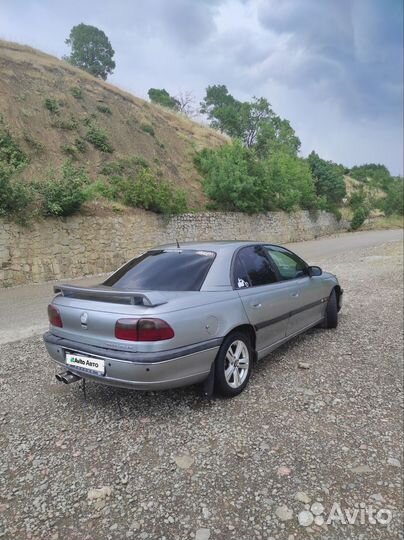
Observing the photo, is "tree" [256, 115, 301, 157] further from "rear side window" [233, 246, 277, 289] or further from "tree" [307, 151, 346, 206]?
"rear side window" [233, 246, 277, 289]

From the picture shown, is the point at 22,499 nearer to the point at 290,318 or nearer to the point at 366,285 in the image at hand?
the point at 290,318

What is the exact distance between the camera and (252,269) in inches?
157

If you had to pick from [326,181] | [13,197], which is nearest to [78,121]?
[13,197]

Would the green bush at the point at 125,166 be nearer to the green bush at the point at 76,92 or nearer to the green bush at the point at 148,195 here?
the green bush at the point at 148,195

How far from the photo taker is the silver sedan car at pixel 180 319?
2.89m

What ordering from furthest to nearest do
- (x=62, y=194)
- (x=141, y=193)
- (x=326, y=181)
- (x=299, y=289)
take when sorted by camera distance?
(x=326, y=181) → (x=141, y=193) → (x=62, y=194) → (x=299, y=289)

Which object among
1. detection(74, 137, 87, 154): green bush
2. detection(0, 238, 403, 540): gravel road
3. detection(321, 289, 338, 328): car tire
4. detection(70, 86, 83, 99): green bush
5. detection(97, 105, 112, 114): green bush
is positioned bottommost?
detection(0, 238, 403, 540): gravel road

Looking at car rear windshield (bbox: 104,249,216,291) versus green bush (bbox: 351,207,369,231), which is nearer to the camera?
car rear windshield (bbox: 104,249,216,291)

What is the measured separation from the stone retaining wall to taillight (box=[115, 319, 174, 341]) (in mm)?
9062

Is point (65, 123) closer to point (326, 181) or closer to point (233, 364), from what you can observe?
point (233, 364)

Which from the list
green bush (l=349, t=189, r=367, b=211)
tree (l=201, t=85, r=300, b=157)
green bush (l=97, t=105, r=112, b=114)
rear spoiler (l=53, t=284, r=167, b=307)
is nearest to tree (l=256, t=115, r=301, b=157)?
tree (l=201, t=85, r=300, b=157)

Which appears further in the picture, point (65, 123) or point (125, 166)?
point (125, 166)

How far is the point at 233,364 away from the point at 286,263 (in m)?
1.73

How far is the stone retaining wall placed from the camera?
10750 millimetres
